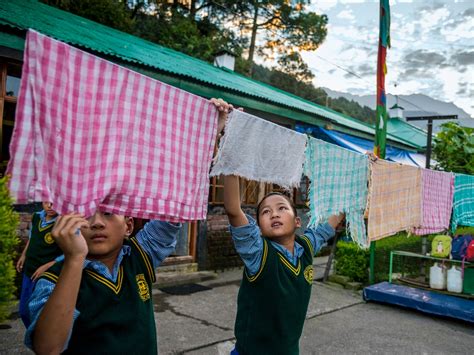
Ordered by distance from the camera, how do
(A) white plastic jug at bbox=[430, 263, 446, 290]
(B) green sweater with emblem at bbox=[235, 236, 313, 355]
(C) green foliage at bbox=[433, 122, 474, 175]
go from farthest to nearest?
(C) green foliage at bbox=[433, 122, 474, 175]
(A) white plastic jug at bbox=[430, 263, 446, 290]
(B) green sweater with emblem at bbox=[235, 236, 313, 355]

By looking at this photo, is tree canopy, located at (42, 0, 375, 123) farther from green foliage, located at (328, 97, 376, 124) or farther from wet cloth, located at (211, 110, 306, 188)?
wet cloth, located at (211, 110, 306, 188)

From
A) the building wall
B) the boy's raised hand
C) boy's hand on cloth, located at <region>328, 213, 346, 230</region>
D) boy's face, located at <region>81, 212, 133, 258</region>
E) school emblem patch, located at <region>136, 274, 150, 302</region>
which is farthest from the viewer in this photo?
the building wall

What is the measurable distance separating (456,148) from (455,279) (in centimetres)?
485

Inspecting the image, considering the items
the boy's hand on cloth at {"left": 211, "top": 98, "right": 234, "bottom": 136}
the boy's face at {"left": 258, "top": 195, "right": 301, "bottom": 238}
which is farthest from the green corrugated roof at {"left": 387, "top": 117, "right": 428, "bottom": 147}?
the boy's hand on cloth at {"left": 211, "top": 98, "right": 234, "bottom": 136}

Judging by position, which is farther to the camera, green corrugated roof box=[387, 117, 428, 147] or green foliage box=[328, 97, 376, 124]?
green foliage box=[328, 97, 376, 124]

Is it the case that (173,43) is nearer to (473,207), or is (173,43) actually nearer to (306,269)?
(473,207)

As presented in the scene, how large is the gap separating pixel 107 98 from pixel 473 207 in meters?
5.66

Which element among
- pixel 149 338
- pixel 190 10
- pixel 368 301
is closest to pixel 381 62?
pixel 368 301

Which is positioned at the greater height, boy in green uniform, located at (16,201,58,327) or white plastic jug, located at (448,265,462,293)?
boy in green uniform, located at (16,201,58,327)

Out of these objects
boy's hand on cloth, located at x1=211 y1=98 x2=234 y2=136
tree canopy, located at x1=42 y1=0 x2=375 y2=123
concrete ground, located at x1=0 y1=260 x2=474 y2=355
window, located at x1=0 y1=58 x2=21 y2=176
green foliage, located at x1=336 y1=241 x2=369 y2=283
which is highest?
tree canopy, located at x1=42 y1=0 x2=375 y2=123

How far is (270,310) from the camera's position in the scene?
7.23 feet

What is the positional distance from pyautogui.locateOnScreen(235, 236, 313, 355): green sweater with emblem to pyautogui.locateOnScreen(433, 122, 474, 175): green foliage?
9214 millimetres

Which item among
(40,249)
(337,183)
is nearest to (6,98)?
(40,249)

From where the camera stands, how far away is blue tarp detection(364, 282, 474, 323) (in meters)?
5.93
